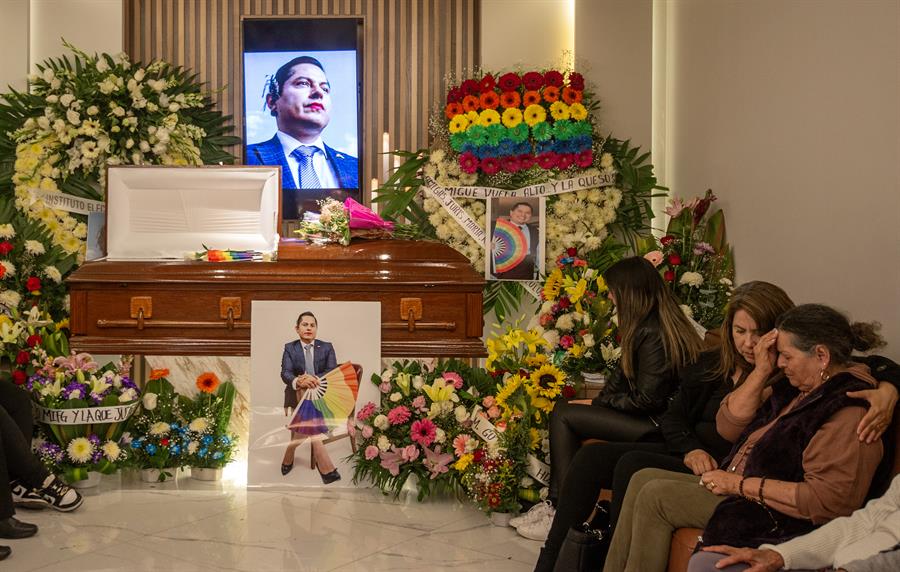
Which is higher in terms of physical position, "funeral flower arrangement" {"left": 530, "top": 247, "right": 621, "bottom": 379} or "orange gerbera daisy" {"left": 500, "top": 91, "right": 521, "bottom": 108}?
"orange gerbera daisy" {"left": 500, "top": 91, "right": 521, "bottom": 108}

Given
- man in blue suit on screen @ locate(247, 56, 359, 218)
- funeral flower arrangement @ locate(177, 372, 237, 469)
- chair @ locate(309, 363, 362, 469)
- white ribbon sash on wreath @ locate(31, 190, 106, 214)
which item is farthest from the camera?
man in blue suit on screen @ locate(247, 56, 359, 218)

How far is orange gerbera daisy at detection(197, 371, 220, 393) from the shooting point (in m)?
4.80

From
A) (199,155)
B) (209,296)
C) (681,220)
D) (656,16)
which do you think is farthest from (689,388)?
(199,155)

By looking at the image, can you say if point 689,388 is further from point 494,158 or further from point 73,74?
point 73,74

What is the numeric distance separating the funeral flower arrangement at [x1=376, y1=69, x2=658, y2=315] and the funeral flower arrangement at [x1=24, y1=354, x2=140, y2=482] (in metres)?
1.87

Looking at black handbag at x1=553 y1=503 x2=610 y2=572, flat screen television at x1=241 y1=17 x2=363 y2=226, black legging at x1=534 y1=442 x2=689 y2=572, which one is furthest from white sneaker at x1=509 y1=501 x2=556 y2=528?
flat screen television at x1=241 y1=17 x2=363 y2=226

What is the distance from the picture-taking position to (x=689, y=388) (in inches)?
133

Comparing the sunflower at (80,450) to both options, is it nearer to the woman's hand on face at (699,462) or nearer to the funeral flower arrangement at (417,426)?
the funeral flower arrangement at (417,426)

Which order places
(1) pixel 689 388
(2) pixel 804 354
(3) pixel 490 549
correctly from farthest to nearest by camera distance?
(3) pixel 490 549 < (1) pixel 689 388 < (2) pixel 804 354

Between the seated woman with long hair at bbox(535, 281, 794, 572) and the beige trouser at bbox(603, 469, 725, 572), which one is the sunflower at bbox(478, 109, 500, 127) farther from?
the beige trouser at bbox(603, 469, 725, 572)

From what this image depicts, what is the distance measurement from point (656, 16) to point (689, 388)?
3.17 meters

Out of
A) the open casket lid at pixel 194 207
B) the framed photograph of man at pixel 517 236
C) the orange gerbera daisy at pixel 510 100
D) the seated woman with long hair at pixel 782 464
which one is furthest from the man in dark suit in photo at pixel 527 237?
the seated woman with long hair at pixel 782 464

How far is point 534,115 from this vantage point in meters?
5.63

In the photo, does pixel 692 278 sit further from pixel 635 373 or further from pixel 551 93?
pixel 551 93
